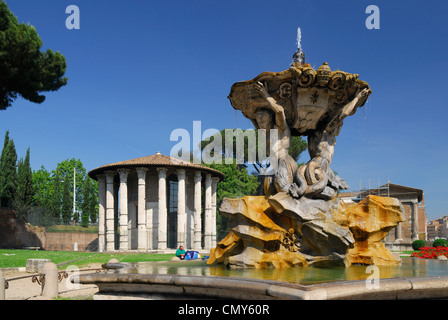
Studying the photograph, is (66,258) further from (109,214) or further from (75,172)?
(75,172)

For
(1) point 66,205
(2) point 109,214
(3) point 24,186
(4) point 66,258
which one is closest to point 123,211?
(2) point 109,214

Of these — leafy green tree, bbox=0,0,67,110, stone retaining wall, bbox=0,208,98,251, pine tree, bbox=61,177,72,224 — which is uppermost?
leafy green tree, bbox=0,0,67,110

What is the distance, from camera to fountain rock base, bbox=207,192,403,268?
283 inches

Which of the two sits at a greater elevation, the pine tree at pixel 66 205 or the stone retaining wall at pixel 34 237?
the pine tree at pixel 66 205

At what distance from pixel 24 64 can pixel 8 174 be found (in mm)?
24836

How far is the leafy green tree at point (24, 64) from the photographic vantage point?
20.1 meters

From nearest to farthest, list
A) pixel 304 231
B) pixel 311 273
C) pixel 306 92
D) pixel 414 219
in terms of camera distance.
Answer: pixel 311 273 → pixel 304 231 → pixel 306 92 → pixel 414 219

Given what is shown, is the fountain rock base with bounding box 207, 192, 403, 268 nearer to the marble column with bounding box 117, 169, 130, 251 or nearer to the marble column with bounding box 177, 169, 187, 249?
the marble column with bounding box 177, 169, 187, 249

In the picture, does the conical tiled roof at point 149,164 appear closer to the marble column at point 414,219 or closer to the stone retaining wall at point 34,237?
the stone retaining wall at point 34,237

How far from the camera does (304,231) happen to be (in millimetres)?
7328

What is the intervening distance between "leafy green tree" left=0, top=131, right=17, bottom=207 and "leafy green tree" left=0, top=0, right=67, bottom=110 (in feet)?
69.0

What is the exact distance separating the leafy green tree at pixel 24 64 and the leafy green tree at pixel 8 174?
21.0 m

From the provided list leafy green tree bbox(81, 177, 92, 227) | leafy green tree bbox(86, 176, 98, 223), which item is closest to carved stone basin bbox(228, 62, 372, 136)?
leafy green tree bbox(81, 177, 92, 227)

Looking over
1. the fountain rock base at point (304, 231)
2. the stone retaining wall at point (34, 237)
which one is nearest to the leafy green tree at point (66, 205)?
the stone retaining wall at point (34, 237)
